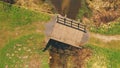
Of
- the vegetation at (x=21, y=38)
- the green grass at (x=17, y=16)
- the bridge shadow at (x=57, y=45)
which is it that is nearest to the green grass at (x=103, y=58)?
the bridge shadow at (x=57, y=45)

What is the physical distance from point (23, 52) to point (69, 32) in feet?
21.5

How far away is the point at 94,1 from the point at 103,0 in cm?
127

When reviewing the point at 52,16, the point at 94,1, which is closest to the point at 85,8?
the point at 94,1

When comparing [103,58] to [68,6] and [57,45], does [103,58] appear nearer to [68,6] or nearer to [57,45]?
[57,45]

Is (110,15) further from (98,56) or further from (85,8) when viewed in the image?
(98,56)

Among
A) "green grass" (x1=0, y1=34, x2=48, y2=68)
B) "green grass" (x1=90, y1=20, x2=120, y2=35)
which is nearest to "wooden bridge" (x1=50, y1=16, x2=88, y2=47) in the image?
"green grass" (x1=90, y1=20, x2=120, y2=35)

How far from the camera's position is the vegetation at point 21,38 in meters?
35.9

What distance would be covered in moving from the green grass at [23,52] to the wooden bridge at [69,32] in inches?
85.7

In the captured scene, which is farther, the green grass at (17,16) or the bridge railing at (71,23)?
the green grass at (17,16)

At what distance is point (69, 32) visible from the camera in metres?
37.2

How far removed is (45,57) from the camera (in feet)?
119

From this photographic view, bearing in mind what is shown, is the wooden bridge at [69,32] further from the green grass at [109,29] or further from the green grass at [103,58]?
the green grass at [109,29]

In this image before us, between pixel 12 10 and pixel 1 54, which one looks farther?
pixel 12 10

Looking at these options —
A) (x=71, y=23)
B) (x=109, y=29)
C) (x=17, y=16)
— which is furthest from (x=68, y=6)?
(x=17, y=16)
